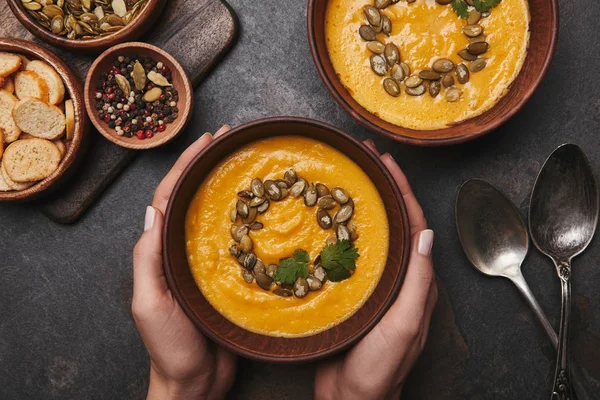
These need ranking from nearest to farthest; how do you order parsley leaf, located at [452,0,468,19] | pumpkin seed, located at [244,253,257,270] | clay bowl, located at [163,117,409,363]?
1. clay bowl, located at [163,117,409,363]
2. pumpkin seed, located at [244,253,257,270]
3. parsley leaf, located at [452,0,468,19]

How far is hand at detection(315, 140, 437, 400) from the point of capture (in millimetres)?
2262

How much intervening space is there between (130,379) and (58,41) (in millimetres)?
1663

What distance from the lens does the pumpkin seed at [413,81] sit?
253cm

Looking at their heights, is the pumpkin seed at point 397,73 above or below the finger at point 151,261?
above

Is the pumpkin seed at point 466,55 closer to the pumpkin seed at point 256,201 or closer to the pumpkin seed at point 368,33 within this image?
the pumpkin seed at point 368,33

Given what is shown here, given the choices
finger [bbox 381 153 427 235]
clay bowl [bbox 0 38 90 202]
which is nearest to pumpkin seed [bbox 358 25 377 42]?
finger [bbox 381 153 427 235]

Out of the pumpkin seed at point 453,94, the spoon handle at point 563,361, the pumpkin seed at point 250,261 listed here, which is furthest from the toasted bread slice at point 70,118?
the spoon handle at point 563,361

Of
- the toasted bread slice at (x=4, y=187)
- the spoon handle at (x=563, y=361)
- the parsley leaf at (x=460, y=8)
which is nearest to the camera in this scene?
the parsley leaf at (x=460, y=8)

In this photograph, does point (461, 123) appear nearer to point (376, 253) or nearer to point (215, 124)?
point (376, 253)

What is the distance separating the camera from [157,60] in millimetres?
2727

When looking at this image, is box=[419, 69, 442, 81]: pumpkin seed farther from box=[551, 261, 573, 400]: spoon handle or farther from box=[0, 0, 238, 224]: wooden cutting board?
box=[551, 261, 573, 400]: spoon handle

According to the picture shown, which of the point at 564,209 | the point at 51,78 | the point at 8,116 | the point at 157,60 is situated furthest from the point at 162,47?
the point at 564,209

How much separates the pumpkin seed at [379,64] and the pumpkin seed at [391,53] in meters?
0.02

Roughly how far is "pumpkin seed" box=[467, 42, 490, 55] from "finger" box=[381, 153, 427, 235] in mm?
572
